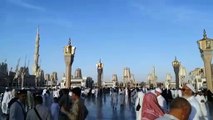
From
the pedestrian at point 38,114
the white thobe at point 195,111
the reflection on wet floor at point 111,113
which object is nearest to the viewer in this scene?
the white thobe at point 195,111

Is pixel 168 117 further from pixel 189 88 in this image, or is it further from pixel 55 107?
pixel 55 107

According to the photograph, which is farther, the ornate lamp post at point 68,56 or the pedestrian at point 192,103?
the ornate lamp post at point 68,56

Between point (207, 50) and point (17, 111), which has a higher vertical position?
point (207, 50)

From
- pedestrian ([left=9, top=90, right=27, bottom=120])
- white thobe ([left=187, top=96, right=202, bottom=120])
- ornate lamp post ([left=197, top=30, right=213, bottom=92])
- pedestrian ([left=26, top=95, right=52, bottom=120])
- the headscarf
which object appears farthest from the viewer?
ornate lamp post ([left=197, top=30, right=213, bottom=92])

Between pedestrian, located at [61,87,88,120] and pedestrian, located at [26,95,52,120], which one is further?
pedestrian, located at [61,87,88,120]

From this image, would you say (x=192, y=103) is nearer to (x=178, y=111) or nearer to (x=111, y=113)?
(x=178, y=111)

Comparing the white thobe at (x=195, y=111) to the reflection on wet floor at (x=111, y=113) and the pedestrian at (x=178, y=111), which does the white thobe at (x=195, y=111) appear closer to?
the pedestrian at (x=178, y=111)

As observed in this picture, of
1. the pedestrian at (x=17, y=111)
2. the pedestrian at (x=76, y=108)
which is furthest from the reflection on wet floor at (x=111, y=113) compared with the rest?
the pedestrian at (x=17, y=111)

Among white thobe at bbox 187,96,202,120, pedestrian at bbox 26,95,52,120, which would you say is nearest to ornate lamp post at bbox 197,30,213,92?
white thobe at bbox 187,96,202,120

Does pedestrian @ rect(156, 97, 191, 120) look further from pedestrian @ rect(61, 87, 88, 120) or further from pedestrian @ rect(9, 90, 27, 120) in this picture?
pedestrian @ rect(9, 90, 27, 120)

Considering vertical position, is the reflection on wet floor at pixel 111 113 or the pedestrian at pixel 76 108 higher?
the pedestrian at pixel 76 108

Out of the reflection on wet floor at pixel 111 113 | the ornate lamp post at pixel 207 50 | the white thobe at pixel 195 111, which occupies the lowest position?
the reflection on wet floor at pixel 111 113

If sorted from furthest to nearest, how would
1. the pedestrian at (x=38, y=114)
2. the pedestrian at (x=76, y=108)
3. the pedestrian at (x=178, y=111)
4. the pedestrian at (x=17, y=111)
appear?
the pedestrian at (x=76, y=108) → the pedestrian at (x=17, y=111) → the pedestrian at (x=38, y=114) → the pedestrian at (x=178, y=111)

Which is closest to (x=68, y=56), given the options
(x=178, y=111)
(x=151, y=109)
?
(x=151, y=109)
